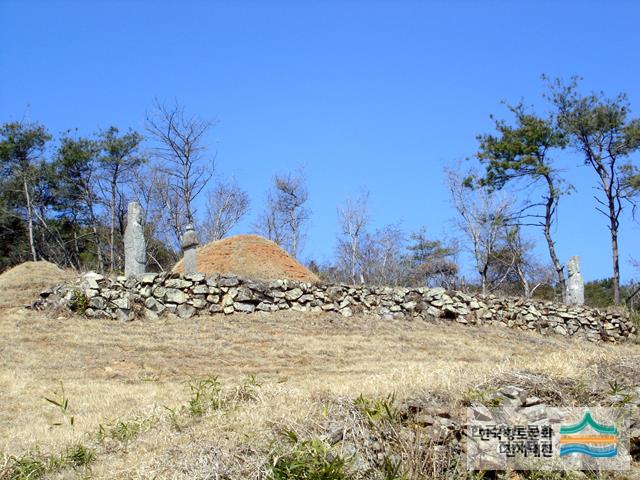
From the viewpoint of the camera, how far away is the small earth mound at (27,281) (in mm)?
18531

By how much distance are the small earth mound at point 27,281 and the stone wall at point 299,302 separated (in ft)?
4.97

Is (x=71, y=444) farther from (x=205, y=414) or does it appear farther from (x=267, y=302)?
(x=267, y=302)

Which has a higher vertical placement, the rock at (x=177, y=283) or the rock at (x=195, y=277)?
the rock at (x=195, y=277)

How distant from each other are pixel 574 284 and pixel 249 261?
1050 cm

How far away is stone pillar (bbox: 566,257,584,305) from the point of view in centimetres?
2281

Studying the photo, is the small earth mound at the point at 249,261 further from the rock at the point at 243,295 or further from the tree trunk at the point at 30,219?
the tree trunk at the point at 30,219

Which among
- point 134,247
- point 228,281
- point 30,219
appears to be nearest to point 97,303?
point 134,247

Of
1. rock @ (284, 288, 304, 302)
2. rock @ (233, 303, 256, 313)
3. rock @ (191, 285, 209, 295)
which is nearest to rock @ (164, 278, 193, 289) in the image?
rock @ (191, 285, 209, 295)

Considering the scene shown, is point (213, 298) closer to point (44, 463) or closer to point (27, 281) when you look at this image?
point (27, 281)

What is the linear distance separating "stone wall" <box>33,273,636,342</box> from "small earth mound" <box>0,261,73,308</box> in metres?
1.51

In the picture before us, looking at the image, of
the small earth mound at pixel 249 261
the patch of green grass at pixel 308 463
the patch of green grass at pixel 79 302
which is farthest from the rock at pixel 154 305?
A: the patch of green grass at pixel 308 463

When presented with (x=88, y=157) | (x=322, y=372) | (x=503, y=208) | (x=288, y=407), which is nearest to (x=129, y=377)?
(x=322, y=372)

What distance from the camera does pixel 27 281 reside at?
2033cm

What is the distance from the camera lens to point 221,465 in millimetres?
6305
